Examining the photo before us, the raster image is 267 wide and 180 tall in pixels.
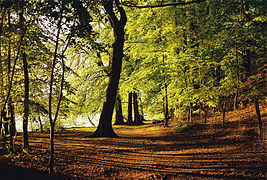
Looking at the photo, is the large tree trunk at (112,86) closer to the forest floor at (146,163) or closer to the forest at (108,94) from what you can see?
the forest at (108,94)

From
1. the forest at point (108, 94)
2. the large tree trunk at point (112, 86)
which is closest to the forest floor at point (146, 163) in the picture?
the forest at point (108, 94)

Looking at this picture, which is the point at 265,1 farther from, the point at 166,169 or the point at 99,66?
the point at 99,66

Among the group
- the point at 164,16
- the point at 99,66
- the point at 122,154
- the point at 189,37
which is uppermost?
the point at 164,16

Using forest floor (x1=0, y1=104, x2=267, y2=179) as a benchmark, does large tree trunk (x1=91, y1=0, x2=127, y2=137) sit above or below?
above

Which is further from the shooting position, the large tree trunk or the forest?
the large tree trunk

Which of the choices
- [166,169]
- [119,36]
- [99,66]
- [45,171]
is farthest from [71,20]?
[99,66]

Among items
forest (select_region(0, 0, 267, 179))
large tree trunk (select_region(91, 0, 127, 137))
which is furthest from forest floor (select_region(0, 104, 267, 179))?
large tree trunk (select_region(91, 0, 127, 137))

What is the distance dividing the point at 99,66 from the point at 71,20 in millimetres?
13872

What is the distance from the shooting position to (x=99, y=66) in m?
17.6

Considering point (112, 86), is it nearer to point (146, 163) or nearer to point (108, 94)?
point (108, 94)

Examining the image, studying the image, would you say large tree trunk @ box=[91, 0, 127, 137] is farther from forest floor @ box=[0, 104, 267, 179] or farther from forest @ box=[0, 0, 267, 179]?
forest floor @ box=[0, 104, 267, 179]

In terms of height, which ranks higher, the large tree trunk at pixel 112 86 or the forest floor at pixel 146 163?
the large tree trunk at pixel 112 86

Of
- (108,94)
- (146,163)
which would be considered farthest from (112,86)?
(146,163)

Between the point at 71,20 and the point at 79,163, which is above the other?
the point at 71,20
